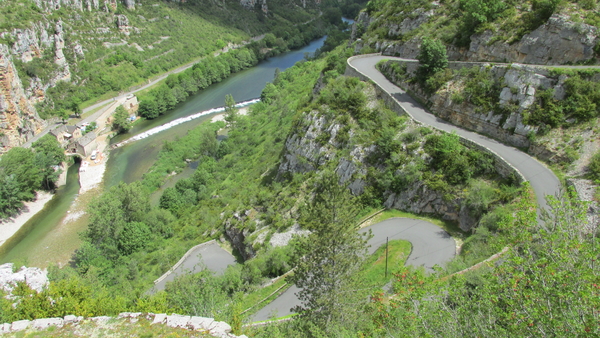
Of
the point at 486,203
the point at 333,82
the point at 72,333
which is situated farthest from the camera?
the point at 333,82

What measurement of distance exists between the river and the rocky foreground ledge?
2561cm

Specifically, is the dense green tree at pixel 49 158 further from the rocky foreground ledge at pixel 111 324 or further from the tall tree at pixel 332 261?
the tall tree at pixel 332 261

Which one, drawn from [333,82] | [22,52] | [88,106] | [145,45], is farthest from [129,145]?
[145,45]

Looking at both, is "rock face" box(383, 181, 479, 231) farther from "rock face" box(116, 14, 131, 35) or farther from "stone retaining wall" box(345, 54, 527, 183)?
"rock face" box(116, 14, 131, 35)

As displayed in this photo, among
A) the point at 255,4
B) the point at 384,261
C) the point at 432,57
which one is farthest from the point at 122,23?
the point at 384,261

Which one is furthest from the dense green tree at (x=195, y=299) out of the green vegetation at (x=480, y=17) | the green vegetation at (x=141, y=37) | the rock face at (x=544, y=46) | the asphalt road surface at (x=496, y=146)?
the green vegetation at (x=141, y=37)

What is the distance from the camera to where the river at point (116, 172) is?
4616 centimetres

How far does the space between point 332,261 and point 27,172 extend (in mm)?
55596

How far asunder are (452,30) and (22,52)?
275 ft

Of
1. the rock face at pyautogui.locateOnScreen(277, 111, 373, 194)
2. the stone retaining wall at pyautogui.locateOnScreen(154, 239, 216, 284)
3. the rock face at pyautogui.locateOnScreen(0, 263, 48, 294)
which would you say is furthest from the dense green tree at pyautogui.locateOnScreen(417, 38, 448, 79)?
the rock face at pyautogui.locateOnScreen(0, 263, 48, 294)

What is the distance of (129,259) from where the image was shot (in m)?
38.4

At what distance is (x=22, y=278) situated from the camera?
1148 inches

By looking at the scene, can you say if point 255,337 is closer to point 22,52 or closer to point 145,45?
point 22,52

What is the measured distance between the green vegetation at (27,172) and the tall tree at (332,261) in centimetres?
5198
